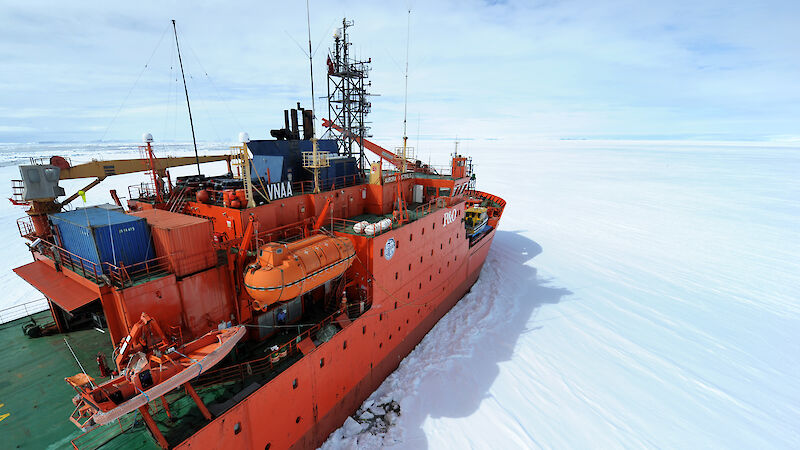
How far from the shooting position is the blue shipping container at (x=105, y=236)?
25.0 feet

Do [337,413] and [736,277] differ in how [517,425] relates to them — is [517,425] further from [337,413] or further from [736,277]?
[736,277]

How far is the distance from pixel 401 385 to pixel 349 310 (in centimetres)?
412

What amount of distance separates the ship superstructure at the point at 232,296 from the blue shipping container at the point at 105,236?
3cm

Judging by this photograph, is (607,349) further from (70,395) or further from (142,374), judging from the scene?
(70,395)

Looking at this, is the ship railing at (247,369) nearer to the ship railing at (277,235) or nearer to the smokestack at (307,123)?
the ship railing at (277,235)

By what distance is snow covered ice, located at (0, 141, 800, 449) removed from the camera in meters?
11.4

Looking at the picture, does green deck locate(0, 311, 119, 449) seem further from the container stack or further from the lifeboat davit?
the lifeboat davit

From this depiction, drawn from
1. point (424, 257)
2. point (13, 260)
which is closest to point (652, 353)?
point (424, 257)

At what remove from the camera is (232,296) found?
936 cm

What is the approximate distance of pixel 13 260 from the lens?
72.0 ft

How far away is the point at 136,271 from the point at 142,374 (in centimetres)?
302

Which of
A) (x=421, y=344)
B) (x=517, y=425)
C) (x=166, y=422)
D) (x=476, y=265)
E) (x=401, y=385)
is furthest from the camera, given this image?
(x=476, y=265)

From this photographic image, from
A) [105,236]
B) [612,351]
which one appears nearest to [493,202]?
[612,351]

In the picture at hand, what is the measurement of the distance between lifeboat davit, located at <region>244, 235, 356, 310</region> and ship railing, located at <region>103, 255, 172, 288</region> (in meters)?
1.96
